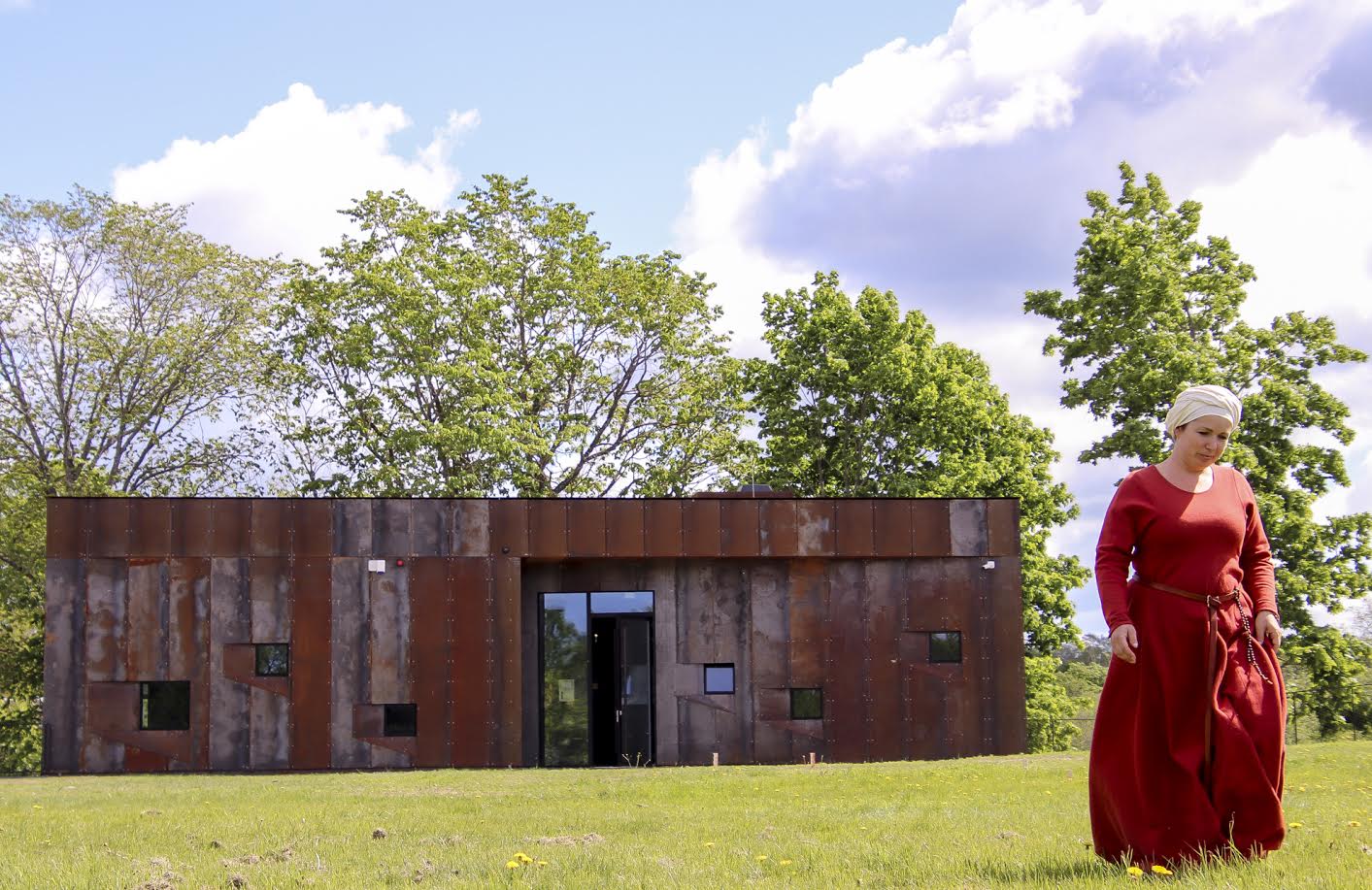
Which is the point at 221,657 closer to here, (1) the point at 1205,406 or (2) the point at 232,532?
(2) the point at 232,532

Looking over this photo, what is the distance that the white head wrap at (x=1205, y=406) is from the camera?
6.95 metres

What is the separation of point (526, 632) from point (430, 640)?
183 cm

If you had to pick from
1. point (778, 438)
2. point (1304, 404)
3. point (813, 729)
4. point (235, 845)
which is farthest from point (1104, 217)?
point (235, 845)

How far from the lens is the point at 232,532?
84.5 ft

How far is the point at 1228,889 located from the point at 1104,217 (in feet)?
105

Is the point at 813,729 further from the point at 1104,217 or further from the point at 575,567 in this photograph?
the point at 1104,217

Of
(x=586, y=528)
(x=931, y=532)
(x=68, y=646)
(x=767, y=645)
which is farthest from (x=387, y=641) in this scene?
(x=931, y=532)

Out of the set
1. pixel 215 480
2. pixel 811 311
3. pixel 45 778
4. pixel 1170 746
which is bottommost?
pixel 45 778

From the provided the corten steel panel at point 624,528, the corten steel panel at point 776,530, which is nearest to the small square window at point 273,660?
the corten steel panel at point 624,528

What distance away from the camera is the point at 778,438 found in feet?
125

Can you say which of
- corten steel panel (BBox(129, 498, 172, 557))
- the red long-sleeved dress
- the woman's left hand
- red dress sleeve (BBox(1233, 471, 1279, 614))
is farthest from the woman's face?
corten steel panel (BBox(129, 498, 172, 557))

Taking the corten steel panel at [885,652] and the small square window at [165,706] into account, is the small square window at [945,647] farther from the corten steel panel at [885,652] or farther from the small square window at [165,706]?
the small square window at [165,706]

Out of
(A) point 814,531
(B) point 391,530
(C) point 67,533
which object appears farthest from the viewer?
(A) point 814,531

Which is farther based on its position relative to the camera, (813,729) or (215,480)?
(215,480)
